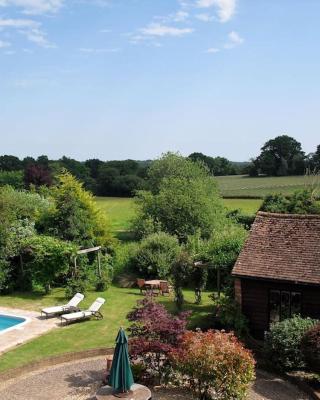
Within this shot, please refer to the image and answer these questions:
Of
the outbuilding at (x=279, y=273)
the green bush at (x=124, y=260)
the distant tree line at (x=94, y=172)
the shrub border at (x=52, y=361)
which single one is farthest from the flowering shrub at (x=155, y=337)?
the distant tree line at (x=94, y=172)

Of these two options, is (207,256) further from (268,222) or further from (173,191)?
(173,191)

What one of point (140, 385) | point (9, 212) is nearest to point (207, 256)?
point (140, 385)

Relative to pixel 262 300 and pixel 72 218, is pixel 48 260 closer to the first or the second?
pixel 72 218

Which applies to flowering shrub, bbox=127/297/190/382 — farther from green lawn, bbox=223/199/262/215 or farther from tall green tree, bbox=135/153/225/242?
green lawn, bbox=223/199/262/215

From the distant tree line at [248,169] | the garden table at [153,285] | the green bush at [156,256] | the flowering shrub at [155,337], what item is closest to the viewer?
the flowering shrub at [155,337]

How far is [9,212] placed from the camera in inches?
1129

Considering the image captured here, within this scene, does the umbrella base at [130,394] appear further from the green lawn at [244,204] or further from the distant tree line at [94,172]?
the distant tree line at [94,172]

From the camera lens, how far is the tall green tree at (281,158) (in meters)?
87.6

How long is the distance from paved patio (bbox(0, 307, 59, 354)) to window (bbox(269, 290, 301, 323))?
9.67 m

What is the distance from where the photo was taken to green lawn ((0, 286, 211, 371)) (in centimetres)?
1784

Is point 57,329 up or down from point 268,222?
down

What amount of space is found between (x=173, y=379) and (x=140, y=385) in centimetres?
123

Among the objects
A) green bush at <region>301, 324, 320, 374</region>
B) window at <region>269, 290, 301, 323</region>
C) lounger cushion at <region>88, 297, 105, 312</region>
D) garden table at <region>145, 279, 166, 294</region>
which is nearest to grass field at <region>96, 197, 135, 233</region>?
garden table at <region>145, 279, 166, 294</region>

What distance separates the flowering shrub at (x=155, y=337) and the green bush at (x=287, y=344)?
3.42m
